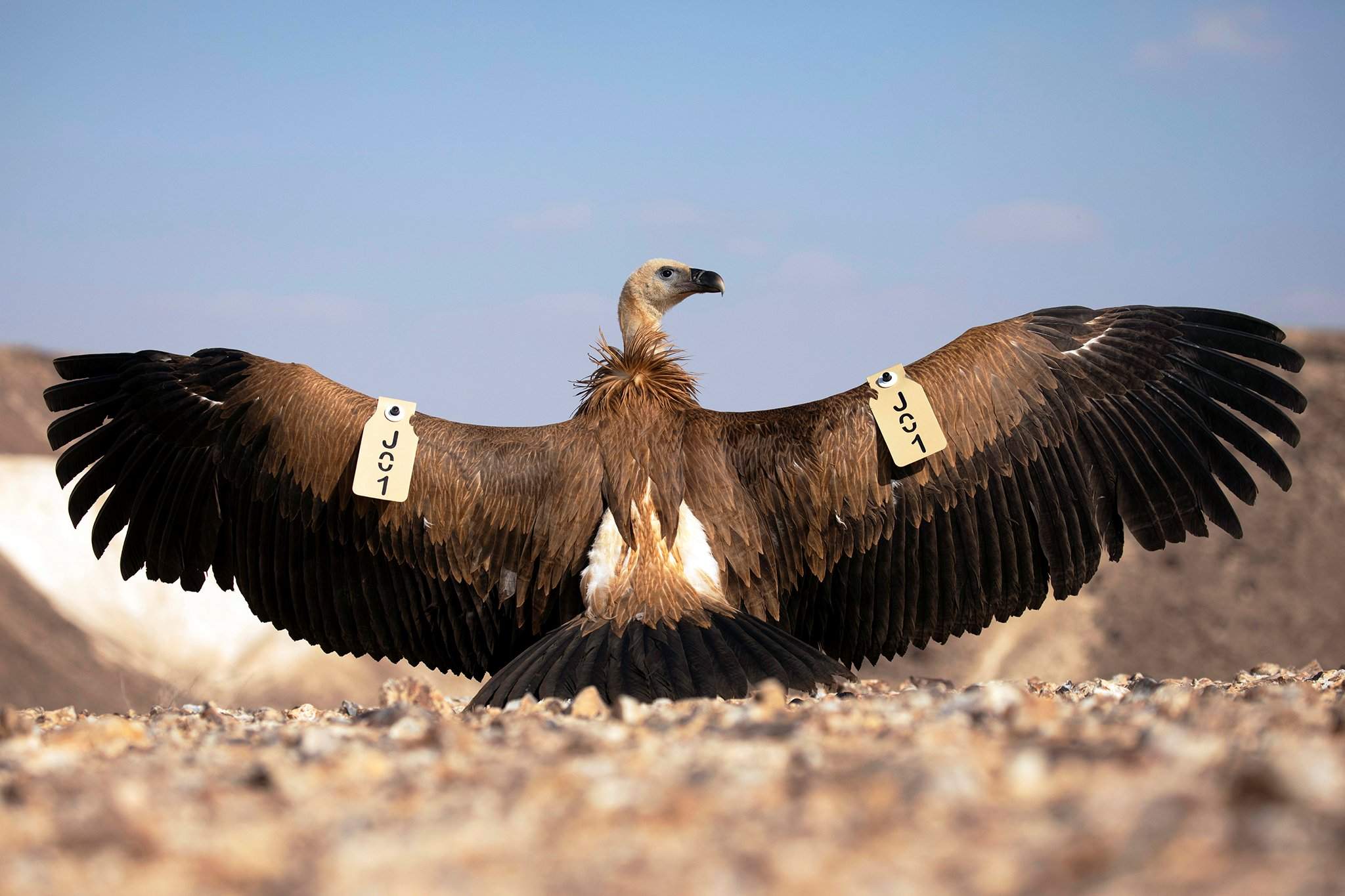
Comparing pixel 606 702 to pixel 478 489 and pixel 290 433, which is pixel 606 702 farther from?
pixel 290 433

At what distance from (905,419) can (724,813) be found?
13.0 feet

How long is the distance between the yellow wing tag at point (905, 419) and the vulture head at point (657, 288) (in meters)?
1.78

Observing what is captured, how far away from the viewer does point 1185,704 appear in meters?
4.05

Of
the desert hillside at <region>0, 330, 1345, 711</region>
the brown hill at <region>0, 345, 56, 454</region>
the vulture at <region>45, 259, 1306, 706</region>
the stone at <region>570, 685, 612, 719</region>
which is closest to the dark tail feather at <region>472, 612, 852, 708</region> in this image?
the vulture at <region>45, 259, 1306, 706</region>

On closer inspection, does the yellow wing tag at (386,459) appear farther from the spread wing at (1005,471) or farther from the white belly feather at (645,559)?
the spread wing at (1005,471)

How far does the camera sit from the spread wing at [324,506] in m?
6.25

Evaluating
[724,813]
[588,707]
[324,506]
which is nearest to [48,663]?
[324,506]

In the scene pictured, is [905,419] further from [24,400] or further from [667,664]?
[24,400]

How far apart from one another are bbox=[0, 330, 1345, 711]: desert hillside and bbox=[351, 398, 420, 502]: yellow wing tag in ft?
72.3

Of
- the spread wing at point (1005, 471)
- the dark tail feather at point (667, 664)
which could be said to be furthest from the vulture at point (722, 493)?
the dark tail feather at point (667, 664)

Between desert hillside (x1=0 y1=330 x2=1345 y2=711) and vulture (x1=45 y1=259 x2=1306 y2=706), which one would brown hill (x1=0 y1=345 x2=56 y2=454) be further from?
vulture (x1=45 y1=259 x2=1306 y2=706)

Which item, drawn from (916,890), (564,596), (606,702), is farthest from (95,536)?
(916,890)

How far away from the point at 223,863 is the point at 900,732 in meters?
1.75

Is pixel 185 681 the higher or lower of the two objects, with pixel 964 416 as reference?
lower
